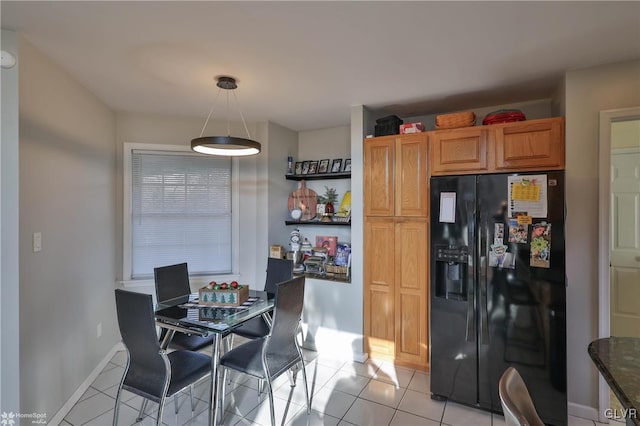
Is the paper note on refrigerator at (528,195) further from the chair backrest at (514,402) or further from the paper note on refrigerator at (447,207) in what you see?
the chair backrest at (514,402)

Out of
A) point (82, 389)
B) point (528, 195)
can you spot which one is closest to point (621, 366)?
point (528, 195)

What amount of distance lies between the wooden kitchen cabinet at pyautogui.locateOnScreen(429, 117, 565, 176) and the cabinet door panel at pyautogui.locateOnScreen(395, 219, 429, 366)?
59cm

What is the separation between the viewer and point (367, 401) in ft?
7.83

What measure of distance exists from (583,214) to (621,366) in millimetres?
1414

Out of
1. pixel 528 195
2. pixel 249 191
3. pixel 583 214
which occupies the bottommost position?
pixel 583 214

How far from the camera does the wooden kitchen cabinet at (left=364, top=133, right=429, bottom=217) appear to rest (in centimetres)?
279

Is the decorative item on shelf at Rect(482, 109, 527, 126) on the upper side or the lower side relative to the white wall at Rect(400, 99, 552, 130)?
lower

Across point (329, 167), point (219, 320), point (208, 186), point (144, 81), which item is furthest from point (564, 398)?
point (144, 81)

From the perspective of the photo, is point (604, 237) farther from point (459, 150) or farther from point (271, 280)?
point (271, 280)

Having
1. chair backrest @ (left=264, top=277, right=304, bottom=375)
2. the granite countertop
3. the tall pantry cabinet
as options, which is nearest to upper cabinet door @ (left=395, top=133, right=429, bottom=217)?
the tall pantry cabinet

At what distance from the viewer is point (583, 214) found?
7.22 ft

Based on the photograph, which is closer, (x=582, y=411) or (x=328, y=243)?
(x=582, y=411)

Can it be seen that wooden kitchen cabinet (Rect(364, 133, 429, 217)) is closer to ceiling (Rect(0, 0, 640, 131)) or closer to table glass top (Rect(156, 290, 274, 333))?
ceiling (Rect(0, 0, 640, 131))

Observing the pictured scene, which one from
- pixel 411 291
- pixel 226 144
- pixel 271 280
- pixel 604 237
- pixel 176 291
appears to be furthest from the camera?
pixel 271 280
